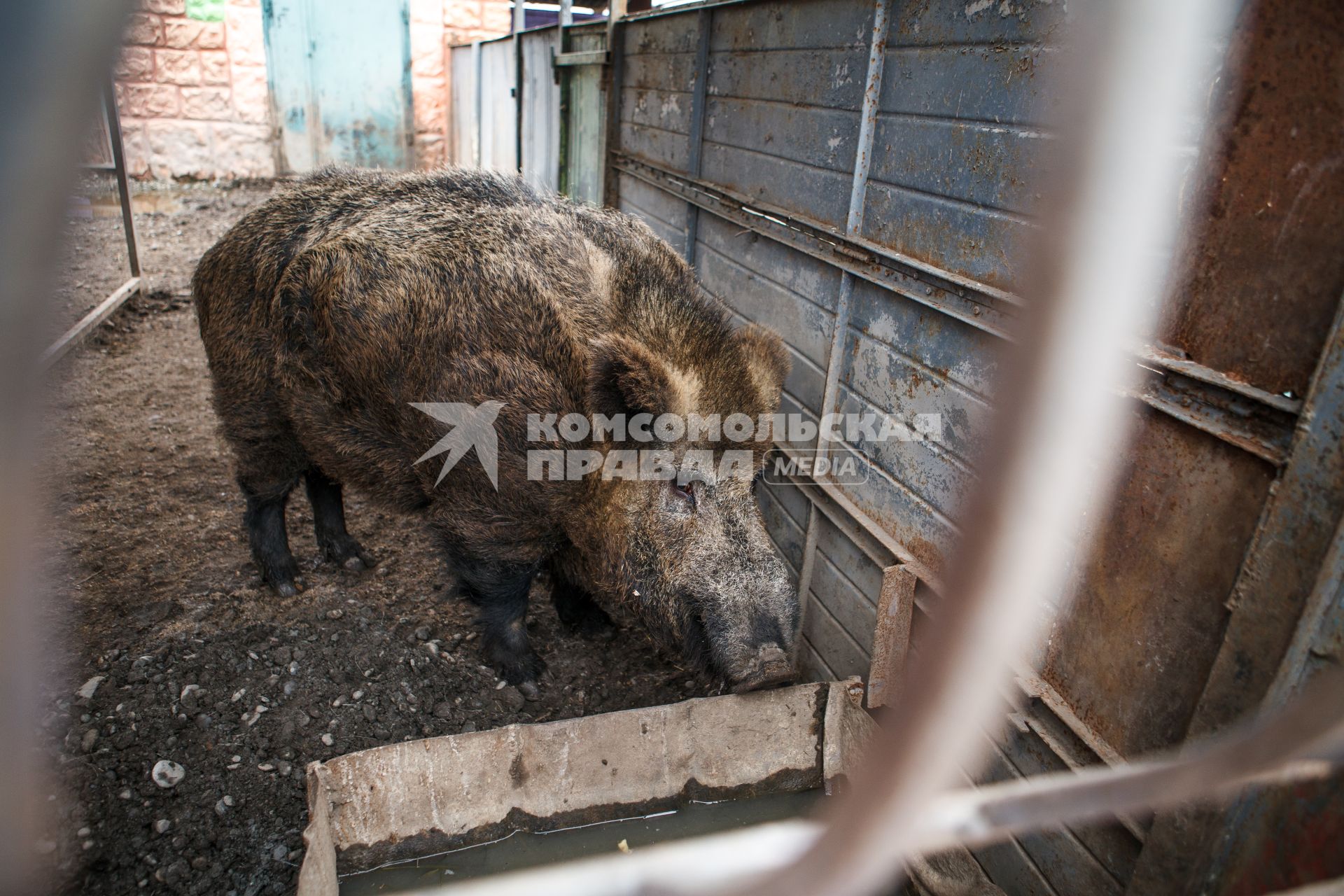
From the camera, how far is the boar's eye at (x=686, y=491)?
3.12 m

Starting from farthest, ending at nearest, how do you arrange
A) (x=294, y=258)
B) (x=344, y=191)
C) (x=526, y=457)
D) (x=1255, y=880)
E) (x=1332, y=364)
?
(x=344, y=191) < (x=294, y=258) < (x=526, y=457) < (x=1255, y=880) < (x=1332, y=364)

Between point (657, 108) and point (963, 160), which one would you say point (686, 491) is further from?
point (657, 108)

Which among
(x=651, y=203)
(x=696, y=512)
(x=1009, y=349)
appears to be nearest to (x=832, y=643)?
(x=696, y=512)

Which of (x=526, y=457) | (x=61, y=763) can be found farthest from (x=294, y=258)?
(x=61, y=763)

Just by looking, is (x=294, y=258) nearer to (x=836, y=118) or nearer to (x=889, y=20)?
(x=836, y=118)

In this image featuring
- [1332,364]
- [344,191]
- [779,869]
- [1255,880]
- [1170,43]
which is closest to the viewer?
[1170,43]

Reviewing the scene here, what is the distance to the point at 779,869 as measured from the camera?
0.54 m

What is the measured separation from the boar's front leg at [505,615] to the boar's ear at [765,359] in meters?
1.30

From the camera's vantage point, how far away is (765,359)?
3.35 meters

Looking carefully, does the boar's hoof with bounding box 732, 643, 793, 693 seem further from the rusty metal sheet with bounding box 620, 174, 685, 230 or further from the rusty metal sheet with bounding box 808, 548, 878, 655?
the rusty metal sheet with bounding box 620, 174, 685, 230

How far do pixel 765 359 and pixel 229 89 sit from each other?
463 inches

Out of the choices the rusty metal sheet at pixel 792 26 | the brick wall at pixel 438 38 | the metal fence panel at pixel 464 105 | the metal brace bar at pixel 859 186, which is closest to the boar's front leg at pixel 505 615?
the metal brace bar at pixel 859 186

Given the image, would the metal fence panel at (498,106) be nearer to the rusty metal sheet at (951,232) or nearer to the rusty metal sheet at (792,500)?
the rusty metal sheet at (792,500)

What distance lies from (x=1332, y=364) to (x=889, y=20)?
2.08m
